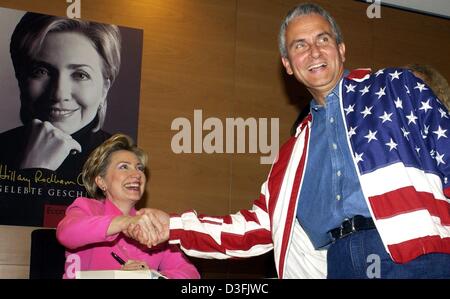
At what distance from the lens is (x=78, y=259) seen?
2.67m

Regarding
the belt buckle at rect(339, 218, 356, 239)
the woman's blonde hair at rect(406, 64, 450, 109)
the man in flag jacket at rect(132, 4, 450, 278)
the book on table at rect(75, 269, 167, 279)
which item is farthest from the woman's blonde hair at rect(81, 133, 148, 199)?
the belt buckle at rect(339, 218, 356, 239)

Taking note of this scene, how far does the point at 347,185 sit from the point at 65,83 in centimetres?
239

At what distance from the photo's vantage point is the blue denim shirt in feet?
6.00

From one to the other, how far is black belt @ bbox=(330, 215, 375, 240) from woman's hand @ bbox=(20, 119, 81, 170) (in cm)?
230

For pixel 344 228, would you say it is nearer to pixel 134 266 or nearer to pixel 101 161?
pixel 134 266

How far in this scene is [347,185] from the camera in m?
1.85

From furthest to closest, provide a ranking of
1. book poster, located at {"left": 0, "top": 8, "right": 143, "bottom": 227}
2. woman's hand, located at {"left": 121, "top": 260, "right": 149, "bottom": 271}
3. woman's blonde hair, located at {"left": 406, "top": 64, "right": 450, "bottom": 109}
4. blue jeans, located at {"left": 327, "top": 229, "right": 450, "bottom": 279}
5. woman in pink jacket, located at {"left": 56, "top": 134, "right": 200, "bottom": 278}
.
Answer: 1. book poster, located at {"left": 0, "top": 8, "right": 143, "bottom": 227}
2. woman's blonde hair, located at {"left": 406, "top": 64, "right": 450, "bottom": 109}
3. woman in pink jacket, located at {"left": 56, "top": 134, "right": 200, "bottom": 278}
4. woman's hand, located at {"left": 121, "top": 260, "right": 149, "bottom": 271}
5. blue jeans, located at {"left": 327, "top": 229, "right": 450, "bottom": 279}

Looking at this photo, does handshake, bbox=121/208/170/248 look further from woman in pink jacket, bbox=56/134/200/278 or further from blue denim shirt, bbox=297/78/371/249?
blue denim shirt, bbox=297/78/371/249

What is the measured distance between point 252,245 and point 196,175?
182 cm

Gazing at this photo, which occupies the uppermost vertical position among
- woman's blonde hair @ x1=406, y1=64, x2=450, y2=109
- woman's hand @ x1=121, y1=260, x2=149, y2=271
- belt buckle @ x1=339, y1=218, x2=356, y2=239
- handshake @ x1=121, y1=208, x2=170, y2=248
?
woman's blonde hair @ x1=406, y1=64, x2=450, y2=109

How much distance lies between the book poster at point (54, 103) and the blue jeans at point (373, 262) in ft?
7.38

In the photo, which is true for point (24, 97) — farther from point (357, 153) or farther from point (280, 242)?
point (357, 153)

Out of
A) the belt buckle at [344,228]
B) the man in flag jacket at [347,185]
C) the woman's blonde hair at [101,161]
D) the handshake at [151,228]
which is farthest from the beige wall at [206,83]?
the belt buckle at [344,228]

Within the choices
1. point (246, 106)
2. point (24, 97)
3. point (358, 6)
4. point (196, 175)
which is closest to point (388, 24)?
point (358, 6)
